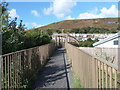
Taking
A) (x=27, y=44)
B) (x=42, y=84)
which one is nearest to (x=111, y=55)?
(x=27, y=44)

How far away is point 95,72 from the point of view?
2.34 m

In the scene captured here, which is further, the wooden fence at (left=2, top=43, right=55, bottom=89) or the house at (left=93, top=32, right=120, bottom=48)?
the house at (left=93, top=32, right=120, bottom=48)

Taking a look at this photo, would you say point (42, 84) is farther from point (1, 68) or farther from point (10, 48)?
point (1, 68)

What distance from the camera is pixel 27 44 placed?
22.4 feet

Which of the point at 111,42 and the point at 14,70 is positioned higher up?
the point at 14,70

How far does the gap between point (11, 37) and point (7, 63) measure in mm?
1564

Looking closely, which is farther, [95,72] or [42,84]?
[42,84]

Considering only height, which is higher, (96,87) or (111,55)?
(96,87)

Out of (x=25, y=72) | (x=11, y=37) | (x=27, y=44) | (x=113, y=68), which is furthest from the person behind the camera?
(x=27, y=44)

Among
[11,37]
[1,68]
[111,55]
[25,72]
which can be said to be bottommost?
[111,55]

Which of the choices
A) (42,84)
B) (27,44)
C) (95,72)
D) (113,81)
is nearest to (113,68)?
(113,81)

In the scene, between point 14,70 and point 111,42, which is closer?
point 14,70

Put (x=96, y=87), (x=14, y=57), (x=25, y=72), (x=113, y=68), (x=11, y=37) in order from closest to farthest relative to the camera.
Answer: (x=113, y=68), (x=96, y=87), (x=14, y=57), (x=25, y=72), (x=11, y=37)

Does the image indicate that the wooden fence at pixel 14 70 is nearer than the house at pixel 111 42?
Yes
